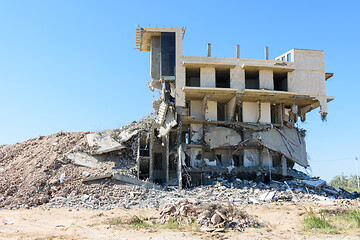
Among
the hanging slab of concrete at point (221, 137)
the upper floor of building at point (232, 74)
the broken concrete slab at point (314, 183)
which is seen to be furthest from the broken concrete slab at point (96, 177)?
the broken concrete slab at point (314, 183)

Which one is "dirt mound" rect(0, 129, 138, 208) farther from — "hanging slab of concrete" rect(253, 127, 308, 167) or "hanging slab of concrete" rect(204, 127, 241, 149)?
"hanging slab of concrete" rect(253, 127, 308, 167)

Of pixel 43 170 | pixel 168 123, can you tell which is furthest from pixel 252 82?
pixel 43 170

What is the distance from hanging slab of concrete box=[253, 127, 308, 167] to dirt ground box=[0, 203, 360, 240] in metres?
7.50

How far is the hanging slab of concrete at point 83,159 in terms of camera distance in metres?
23.0

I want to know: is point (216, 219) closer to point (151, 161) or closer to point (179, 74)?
point (151, 161)

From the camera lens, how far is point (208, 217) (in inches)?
540

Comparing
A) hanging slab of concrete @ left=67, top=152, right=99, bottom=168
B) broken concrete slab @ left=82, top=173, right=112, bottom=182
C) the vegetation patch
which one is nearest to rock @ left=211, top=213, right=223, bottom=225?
the vegetation patch

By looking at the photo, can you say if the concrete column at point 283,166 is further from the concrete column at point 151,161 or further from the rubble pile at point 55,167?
the rubble pile at point 55,167

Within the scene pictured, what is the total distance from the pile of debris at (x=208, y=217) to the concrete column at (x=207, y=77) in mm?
11949

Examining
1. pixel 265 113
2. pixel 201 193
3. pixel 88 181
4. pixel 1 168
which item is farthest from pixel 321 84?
pixel 1 168

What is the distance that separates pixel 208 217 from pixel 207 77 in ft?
44.2

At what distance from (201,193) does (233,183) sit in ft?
10.0

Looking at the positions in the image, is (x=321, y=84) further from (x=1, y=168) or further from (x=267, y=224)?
(x=1, y=168)

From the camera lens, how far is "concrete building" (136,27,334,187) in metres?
25.4
